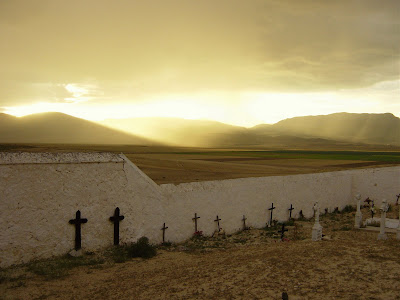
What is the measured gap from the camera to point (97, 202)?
10773 millimetres

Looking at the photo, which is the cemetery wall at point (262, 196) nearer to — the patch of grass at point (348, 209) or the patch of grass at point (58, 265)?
the patch of grass at point (348, 209)

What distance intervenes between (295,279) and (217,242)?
5801 mm

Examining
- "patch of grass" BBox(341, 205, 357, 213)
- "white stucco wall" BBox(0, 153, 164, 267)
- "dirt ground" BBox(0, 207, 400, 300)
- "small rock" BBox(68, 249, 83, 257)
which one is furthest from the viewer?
"patch of grass" BBox(341, 205, 357, 213)

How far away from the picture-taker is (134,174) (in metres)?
11.6

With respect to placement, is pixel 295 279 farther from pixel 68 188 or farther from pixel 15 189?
pixel 15 189

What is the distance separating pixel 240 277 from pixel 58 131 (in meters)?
176

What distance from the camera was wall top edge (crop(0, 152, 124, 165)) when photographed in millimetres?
9156

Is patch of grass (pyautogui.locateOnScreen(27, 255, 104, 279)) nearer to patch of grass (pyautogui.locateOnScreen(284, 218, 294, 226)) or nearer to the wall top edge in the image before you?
the wall top edge

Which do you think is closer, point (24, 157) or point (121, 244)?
point (24, 157)

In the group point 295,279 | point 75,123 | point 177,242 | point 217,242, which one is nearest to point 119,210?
point 177,242

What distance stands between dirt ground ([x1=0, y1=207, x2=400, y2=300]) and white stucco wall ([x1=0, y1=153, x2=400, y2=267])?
99 cm

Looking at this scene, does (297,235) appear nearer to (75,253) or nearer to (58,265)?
(75,253)

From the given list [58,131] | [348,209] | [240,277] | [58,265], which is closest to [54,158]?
[58,265]

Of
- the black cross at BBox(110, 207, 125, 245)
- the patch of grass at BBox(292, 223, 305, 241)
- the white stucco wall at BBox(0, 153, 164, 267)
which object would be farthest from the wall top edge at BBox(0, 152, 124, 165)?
the patch of grass at BBox(292, 223, 305, 241)
